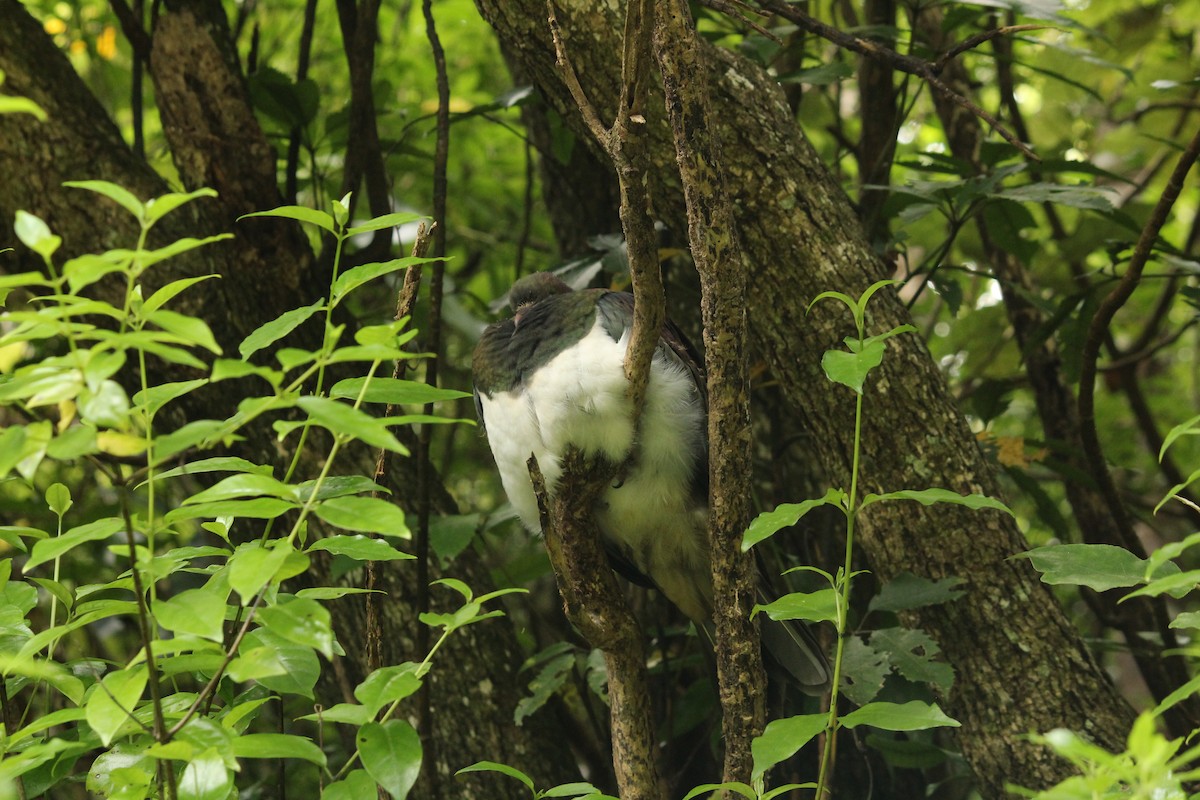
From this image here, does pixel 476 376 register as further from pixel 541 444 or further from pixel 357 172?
pixel 357 172

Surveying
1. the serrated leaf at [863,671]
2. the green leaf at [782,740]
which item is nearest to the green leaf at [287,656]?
the green leaf at [782,740]

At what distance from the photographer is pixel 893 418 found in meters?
2.23

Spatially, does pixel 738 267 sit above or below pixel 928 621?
above

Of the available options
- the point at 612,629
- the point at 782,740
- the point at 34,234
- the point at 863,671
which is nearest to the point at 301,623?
the point at 34,234

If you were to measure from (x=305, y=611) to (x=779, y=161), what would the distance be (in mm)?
1467

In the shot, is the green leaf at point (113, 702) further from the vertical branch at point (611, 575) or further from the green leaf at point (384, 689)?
the vertical branch at point (611, 575)

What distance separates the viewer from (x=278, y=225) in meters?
2.67

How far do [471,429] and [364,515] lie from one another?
3054 mm

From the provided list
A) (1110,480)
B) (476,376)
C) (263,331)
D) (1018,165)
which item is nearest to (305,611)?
(263,331)

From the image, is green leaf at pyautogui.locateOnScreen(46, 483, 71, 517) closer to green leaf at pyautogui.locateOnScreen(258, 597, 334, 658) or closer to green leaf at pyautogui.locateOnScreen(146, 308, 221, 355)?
green leaf at pyautogui.locateOnScreen(258, 597, 334, 658)

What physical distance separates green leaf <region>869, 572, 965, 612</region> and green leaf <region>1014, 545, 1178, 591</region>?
2.33 ft

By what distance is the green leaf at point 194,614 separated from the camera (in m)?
1.04

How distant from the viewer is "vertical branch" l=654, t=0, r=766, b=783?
147 cm

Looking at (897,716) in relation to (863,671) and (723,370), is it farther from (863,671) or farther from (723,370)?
(863,671)
